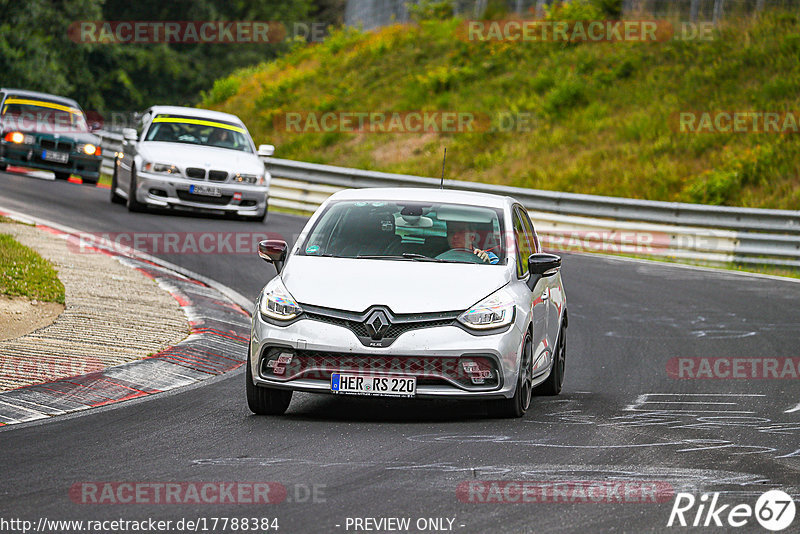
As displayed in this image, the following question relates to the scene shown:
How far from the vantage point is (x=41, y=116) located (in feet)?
84.1

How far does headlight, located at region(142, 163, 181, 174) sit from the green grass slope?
1067 centimetres

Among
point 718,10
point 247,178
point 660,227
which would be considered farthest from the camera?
point 718,10

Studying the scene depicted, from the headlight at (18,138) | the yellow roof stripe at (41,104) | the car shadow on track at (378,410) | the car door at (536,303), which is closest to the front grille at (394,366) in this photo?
the car shadow on track at (378,410)

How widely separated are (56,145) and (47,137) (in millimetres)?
294

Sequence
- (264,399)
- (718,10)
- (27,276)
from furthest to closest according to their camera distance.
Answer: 1. (718,10)
2. (27,276)
3. (264,399)

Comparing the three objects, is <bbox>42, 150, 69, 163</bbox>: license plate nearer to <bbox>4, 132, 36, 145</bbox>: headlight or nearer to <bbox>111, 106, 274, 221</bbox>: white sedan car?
<bbox>4, 132, 36, 145</bbox>: headlight

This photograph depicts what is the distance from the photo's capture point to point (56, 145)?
82.4ft

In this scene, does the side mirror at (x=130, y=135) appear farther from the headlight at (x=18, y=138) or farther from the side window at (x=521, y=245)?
the side window at (x=521, y=245)

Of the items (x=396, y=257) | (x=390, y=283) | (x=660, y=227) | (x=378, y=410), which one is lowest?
(x=378, y=410)

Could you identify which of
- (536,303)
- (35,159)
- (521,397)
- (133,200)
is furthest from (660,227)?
(521,397)

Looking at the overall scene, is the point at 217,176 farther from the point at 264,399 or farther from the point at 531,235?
the point at 264,399

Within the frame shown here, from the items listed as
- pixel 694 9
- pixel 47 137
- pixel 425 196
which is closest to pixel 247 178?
pixel 47 137

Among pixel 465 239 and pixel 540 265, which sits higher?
pixel 465 239

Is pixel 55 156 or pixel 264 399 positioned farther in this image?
pixel 55 156
